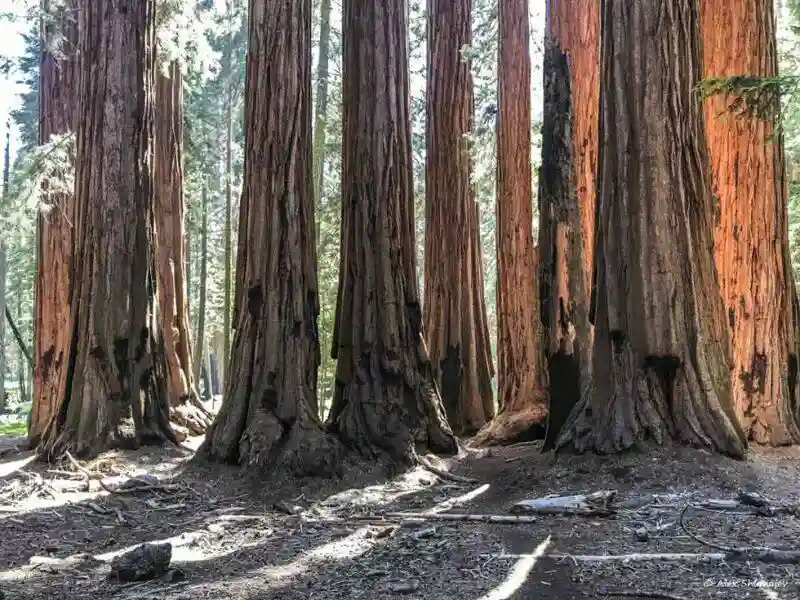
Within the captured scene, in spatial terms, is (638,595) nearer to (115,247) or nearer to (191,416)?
(115,247)

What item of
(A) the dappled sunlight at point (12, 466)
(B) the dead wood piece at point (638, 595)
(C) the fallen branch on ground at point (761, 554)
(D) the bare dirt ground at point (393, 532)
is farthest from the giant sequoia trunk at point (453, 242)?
(B) the dead wood piece at point (638, 595)

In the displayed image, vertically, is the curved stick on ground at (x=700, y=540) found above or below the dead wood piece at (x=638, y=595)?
above

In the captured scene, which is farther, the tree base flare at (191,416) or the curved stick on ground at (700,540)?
the tree base flare at (191,416)

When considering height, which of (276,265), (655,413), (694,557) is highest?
(276,265)

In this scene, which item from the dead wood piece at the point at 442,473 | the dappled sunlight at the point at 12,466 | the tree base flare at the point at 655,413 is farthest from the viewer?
the dappled sunlight at the point at 12,466

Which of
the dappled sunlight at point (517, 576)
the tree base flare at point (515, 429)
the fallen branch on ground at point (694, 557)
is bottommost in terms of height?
the dappled sunlight at point (517, 576)

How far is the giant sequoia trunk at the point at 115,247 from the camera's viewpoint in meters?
8.31

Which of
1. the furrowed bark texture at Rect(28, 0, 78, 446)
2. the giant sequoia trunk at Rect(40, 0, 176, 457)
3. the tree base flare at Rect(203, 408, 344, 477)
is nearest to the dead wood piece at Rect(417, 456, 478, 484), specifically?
the tree base flare at Rect(203, 408, 344, 477)

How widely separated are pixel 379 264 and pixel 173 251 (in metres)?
5.49

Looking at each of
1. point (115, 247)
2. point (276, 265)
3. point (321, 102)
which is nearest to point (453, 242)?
point (276, 265)

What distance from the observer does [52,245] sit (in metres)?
11.0

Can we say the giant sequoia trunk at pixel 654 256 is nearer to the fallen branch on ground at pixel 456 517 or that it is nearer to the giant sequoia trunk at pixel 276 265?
the fallen branch on ground at pixel 456 517

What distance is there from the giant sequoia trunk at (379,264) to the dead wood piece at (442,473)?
187 millimetres

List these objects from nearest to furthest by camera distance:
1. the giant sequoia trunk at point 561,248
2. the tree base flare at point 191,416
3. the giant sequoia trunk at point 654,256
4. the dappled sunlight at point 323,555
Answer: the dappled sunlight at point 323,555 < the giant sequoia trunk at point 654,256 < the giant sequoia trunk at point 561,248 < the tree base flare at point 191,416
